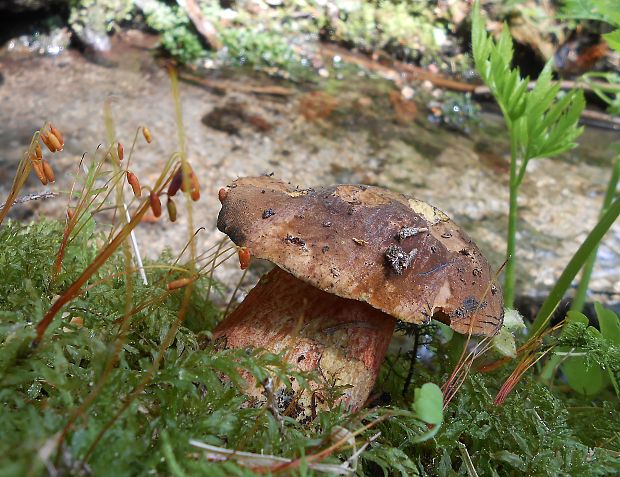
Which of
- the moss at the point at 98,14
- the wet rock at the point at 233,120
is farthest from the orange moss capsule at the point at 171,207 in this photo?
the moss at the point at 98,14

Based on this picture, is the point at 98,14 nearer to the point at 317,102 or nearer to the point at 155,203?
the point at 317,102

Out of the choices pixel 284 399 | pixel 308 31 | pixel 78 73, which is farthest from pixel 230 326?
pixel 308 31

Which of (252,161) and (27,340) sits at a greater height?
(27,340)

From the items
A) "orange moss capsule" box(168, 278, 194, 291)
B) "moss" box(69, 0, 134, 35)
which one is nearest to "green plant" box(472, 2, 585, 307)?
"orange moss capsule" box(168, 278, 194, 291)

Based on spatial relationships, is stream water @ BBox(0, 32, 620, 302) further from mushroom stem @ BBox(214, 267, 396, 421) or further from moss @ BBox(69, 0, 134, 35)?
mushroom stem @ BBox(214, 267, 396, 421)

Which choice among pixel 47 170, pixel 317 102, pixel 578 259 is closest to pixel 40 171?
pixel 47 170

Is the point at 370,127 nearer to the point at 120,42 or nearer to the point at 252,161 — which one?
the point at 252,161
